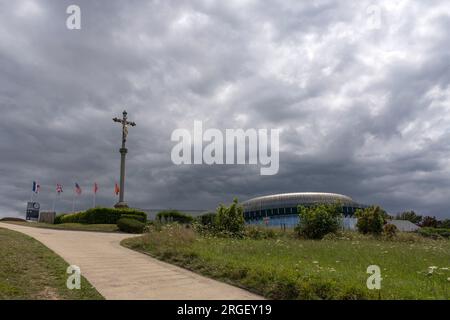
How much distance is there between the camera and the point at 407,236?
75.0ft

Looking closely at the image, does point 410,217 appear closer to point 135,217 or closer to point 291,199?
point 291,199

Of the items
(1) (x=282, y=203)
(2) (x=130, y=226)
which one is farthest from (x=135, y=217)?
(1) (x=282, y=203)

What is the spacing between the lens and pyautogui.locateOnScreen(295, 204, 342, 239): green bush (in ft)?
69.0

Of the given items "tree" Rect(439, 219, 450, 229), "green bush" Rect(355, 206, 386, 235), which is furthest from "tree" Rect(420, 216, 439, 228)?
"green bush" Rect(355, 206, 386, 235)

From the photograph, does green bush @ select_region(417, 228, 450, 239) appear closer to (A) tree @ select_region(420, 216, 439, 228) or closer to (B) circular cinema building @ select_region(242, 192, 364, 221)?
(A) tree @ select_region(420, 216, 439, 228)

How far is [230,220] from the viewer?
70.5 feet

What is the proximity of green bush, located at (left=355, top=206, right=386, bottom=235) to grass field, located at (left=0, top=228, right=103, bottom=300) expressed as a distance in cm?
1959

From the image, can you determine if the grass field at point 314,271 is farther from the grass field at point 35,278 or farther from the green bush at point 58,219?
the green bush at point 58,219

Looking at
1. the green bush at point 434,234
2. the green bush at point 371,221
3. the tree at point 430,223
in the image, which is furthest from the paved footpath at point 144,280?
the tree at point 430,223

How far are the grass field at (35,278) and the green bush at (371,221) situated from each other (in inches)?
771

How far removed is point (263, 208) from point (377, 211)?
60155 mm
